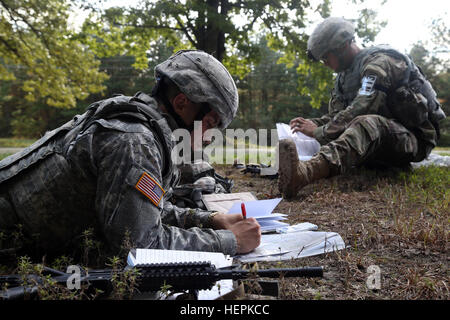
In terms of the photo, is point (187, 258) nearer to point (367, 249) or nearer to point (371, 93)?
point (367, 249)

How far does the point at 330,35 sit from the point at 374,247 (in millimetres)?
Result: 3276

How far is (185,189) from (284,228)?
3.47 ft

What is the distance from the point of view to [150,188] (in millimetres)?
1502

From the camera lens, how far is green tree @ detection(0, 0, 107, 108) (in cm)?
1103

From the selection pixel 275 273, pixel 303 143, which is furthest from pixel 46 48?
pixel 275 273

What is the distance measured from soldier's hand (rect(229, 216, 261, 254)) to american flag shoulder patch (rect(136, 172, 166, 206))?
53 centimetres

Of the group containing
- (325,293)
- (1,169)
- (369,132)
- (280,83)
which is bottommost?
(325,293)

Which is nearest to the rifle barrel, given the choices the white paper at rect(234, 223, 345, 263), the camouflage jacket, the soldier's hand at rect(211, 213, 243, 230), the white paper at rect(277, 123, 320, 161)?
the white paper at rect(234, 223, 345, 263)

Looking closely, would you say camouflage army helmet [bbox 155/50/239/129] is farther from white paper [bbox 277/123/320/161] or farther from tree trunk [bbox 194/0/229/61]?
tree trunk [bbox 194/0/229/61]

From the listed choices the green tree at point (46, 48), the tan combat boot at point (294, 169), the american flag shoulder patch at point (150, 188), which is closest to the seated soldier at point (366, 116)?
the tan combat boot at point (294, 169)

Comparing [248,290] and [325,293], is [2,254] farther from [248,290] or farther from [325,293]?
[325,293]

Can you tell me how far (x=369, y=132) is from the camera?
382 cm

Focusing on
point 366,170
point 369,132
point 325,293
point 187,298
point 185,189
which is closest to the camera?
point 187,298
